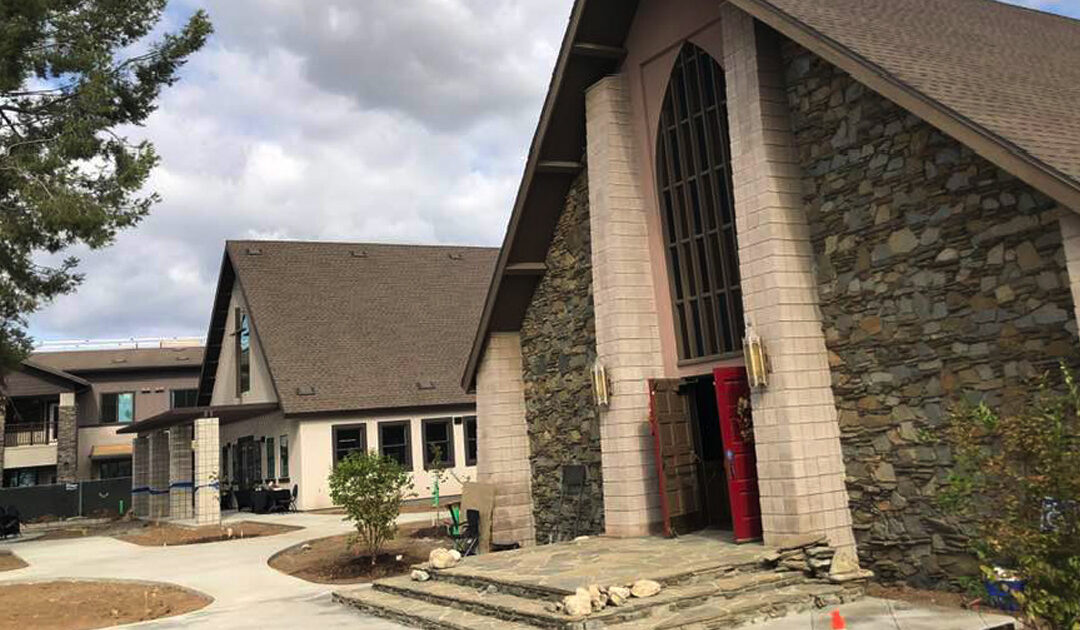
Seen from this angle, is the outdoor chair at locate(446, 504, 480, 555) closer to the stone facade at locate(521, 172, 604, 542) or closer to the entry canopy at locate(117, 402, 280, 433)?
the stone facade at locate(521, 172, 604, 542)

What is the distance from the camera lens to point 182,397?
46.5 m

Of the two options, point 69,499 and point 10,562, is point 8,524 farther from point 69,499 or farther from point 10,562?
point 69,499

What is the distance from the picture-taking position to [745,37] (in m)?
11.2

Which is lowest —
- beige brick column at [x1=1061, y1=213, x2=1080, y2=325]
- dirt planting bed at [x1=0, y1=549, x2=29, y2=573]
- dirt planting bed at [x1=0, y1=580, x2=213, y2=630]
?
dirt planting bed at [x1=0, y1=580, x2=213, y2=630]

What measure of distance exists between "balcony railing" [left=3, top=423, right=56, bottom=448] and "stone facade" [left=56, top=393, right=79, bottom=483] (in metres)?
0.65

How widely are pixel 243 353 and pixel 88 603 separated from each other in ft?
68.0

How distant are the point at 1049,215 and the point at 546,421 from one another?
31.8 feet

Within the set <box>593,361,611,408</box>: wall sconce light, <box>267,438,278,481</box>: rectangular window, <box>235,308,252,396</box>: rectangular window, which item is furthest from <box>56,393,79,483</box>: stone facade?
<box>593,361,611,408</box>: wall sconce light

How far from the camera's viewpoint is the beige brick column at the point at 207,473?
2566 cm

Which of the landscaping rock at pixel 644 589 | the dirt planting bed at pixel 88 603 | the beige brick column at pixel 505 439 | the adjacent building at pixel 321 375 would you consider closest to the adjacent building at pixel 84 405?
the adjacent building at pixel 321 375

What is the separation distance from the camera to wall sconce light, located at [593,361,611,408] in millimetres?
13172

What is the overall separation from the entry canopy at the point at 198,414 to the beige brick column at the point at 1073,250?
963 inches

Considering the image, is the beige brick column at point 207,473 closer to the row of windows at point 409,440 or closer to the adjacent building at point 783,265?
the row of windows at point 409,440

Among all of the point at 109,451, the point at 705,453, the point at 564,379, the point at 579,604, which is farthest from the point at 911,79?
the point at 109,451
